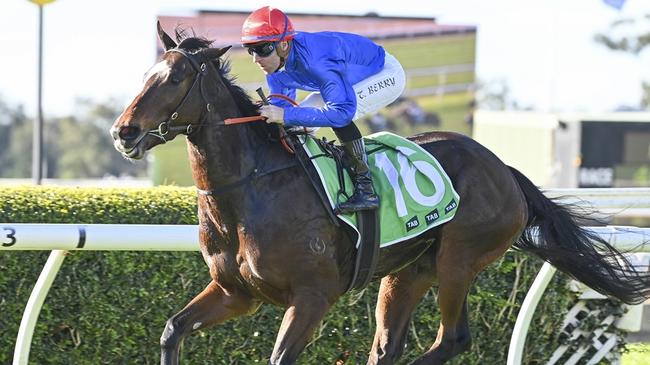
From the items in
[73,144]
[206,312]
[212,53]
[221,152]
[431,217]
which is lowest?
[73,144]

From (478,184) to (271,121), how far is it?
1.08 meters

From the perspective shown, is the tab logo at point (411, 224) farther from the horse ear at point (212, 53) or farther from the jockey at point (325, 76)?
the horse ear at point (212, 53)

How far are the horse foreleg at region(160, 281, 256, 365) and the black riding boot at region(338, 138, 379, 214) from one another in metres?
0.57

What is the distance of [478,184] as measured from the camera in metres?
5.05

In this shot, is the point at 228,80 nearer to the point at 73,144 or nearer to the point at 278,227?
the point at 278,227

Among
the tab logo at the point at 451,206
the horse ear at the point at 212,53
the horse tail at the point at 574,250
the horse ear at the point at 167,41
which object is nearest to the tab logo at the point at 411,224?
the tab logo at the point at 451,206

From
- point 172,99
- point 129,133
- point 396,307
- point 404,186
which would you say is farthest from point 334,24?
point 129,133

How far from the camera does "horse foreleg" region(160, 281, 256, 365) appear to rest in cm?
455

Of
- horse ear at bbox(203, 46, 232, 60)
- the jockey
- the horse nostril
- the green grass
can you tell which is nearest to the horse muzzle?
the horse nostril

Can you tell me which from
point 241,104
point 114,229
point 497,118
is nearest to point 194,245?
point 114,229

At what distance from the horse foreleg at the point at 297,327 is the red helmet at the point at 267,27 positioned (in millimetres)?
985

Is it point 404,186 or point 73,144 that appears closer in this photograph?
point 404,186

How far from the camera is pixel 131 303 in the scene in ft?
17.7

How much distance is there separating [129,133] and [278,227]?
0.71 meters
